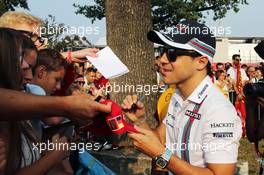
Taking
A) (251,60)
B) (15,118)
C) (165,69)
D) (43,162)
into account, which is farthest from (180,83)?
(251,60)

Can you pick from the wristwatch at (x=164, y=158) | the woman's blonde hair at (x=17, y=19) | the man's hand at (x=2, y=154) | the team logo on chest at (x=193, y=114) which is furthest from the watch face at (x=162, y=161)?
the woman's blonde hair at (x=17, y=19)

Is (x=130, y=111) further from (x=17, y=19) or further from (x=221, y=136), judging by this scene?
(x=17, y=19)

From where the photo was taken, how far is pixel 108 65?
9.26 feet

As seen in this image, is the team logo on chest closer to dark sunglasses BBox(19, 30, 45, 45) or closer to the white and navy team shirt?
the white and navy team shirt

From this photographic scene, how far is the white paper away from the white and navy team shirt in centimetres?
51

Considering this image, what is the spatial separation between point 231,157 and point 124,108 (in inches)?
31.0

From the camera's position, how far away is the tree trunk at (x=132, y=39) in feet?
25.0

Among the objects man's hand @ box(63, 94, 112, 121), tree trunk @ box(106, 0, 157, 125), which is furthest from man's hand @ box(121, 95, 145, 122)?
tree trunk @ box(106, 0, 157, 125)

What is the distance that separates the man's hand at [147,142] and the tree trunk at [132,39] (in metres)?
4.92

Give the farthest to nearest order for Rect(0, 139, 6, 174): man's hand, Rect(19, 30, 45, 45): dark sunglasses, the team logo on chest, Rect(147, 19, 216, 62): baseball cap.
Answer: Rect(19, 30, 45, 45): dark sunglasses < Rect(147, 19, 216, 62): baseball cap < the team logo on chest < Rect(0, 139, 6, 174): man's hand

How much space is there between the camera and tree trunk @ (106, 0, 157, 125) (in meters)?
7.61

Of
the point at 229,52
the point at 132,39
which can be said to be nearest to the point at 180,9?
the point at 229,52

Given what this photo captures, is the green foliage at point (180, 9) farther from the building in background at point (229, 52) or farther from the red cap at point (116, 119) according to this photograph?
the red cap at point (116, 119)

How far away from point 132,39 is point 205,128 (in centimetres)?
491
